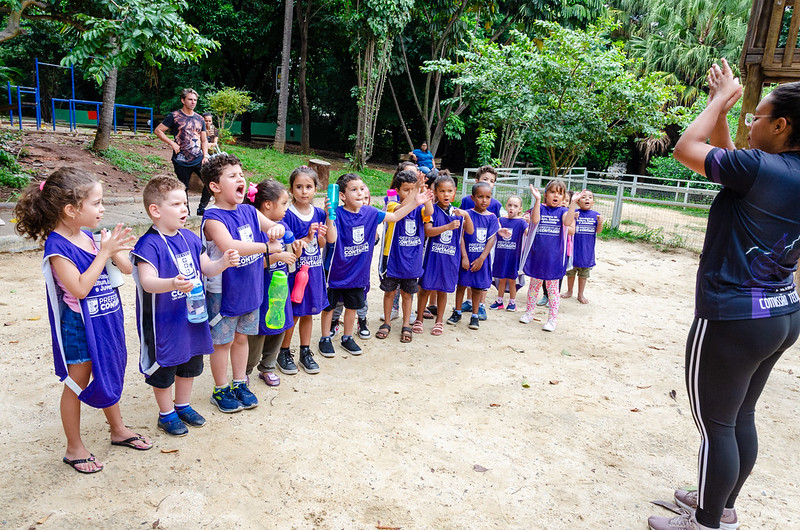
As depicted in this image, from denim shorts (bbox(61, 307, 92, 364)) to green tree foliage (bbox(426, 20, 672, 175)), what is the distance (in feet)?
30.3

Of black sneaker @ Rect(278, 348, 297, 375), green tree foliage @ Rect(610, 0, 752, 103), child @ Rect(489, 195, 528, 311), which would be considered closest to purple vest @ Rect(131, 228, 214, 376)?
black sneaker @ Rect(278, 348, 297, 375)

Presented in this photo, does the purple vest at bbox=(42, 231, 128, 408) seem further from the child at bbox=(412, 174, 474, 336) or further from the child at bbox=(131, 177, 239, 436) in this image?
the child at bbox=(412, 174, 474, 336)

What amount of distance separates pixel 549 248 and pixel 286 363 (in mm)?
2881

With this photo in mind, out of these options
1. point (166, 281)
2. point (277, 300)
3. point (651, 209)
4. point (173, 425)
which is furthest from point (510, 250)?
point (651, 209)

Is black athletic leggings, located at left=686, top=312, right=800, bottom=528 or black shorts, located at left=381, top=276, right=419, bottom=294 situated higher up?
black athletic leggings, located at left=686, top=312, right=800, bottom=528

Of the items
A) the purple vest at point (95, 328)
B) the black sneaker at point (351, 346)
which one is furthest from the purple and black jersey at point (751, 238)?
the black sneaker at point (351, 346)

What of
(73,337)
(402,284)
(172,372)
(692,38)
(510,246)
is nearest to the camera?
(73,337)

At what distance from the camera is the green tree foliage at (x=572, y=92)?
1005cm

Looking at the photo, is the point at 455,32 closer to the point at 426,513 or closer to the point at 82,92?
the point at 426,513

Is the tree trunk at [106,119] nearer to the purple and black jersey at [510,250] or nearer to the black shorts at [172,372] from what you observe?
the purple and black jersey at [510,250]

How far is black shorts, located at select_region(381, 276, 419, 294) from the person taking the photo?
16.7ft

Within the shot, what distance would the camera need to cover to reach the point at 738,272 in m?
2.19

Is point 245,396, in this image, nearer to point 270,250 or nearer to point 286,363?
point 286,363

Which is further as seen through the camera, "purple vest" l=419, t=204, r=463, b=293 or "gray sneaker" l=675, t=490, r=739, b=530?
"purple vest" l=419, t=204, r=463, b=293
